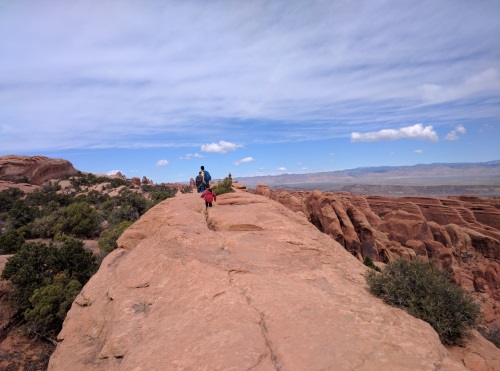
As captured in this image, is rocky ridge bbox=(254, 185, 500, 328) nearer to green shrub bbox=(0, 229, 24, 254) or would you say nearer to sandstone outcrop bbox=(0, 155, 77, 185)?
green shrub bbox=(0, 229, 24, 254)

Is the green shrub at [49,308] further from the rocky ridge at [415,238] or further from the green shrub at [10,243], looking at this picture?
the rocky ridge at [415,238]

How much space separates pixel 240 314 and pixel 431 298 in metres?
4.45

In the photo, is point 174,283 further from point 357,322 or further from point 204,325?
point 357,322

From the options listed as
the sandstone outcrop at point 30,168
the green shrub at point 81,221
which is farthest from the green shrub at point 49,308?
the sandstone outcrop at point 30,168

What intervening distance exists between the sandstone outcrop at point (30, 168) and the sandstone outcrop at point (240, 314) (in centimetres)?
9124

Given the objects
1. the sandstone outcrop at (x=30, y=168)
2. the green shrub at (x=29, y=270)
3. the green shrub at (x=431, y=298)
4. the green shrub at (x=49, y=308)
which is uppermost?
the sandstone outcrop at (x=30, y=168)

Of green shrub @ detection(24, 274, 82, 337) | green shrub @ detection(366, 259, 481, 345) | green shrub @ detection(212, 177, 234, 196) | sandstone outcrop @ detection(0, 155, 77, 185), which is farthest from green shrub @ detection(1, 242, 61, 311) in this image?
sandstone outcrop @ detection(0, 155, 77, 185)

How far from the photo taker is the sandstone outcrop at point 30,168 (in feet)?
266

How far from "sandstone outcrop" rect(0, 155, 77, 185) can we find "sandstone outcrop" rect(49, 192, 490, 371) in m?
91.2

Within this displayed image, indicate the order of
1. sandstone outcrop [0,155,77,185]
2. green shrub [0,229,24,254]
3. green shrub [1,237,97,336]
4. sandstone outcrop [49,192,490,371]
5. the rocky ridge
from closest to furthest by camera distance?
sandstone outcrop [49,192,490,371] < green shrub [1,237,97,336] < green shrub [0,229,24,254] < the rocky ridge < sandstone outcrop [0,155,77,185]

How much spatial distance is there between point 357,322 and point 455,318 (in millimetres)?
2796

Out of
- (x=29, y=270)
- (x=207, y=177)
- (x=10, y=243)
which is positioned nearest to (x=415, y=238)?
(x=207, y=177)

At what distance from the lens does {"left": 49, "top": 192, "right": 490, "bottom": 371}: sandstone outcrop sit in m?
4.33

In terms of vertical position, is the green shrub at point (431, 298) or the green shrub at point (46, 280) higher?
the green shrub at point (431, 298)
